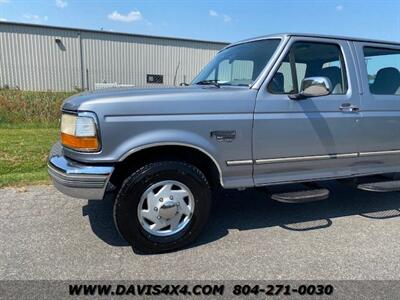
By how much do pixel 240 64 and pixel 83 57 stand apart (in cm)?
2514

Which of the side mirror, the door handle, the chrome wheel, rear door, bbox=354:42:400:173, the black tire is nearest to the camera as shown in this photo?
the black tire

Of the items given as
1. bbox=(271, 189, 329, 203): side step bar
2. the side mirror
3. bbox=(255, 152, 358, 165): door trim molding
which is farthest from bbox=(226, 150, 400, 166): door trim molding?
the side mirror

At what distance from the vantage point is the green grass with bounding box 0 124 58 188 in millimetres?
5703

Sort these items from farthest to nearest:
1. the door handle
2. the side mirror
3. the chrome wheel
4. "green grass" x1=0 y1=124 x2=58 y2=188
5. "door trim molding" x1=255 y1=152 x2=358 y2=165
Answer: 1. "green grass" x1=0 y1=124 x2=58 y2=188
2. the door handle
3. "door trim molding" x1=255 y1=152 x2=358 y2=165
4. the side mirror
5. the chrome wheel

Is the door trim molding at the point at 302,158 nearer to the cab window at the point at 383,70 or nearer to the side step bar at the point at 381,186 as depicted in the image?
the side step bar at the point at 381,186

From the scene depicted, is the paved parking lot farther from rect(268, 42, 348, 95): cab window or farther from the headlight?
rect(268, 42, 348, 95): cab window

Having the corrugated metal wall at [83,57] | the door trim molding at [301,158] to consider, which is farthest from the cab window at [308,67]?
the corrugated metal wall at [83,57]

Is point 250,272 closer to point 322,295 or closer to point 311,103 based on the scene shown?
point 322,295

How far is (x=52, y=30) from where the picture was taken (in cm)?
2641

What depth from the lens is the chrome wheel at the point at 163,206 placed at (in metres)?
3.46

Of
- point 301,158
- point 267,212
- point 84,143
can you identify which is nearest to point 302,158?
point 301,158

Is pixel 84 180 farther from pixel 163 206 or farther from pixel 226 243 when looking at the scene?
pixel 226 243

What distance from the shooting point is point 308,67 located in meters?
4.36

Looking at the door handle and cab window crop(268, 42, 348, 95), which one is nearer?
cab window crop(268, 42, 348, 95)
